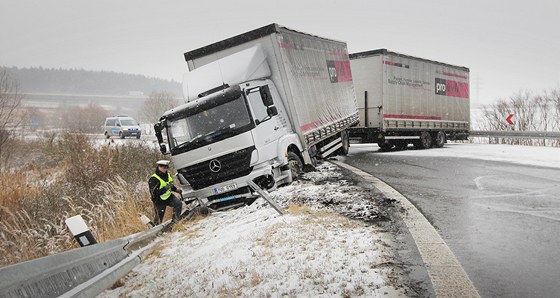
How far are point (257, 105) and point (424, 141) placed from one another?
11539mm

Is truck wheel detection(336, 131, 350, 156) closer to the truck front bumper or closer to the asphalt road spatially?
the asphalt road

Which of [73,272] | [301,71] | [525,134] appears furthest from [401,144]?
[73,272]

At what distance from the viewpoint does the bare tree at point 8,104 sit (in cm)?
1398

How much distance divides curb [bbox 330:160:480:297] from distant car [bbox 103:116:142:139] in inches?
1101

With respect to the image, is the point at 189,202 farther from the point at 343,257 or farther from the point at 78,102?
the point at 78,102

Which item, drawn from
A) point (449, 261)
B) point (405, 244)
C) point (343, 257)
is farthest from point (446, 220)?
point (343, 257)

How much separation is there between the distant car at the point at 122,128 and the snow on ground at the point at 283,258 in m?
25.8

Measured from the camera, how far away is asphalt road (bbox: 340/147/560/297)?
131 inches

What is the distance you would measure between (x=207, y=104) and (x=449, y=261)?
5.75 meters

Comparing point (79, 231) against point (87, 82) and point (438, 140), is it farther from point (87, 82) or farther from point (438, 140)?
point (87, 82)

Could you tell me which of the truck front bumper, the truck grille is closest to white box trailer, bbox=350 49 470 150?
the truck front bumper

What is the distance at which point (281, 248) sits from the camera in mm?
4258

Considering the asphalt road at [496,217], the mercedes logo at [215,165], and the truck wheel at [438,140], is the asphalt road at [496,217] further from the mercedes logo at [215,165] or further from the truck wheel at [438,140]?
the truck wheel at [438,140]

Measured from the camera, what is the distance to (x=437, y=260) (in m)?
3.67
